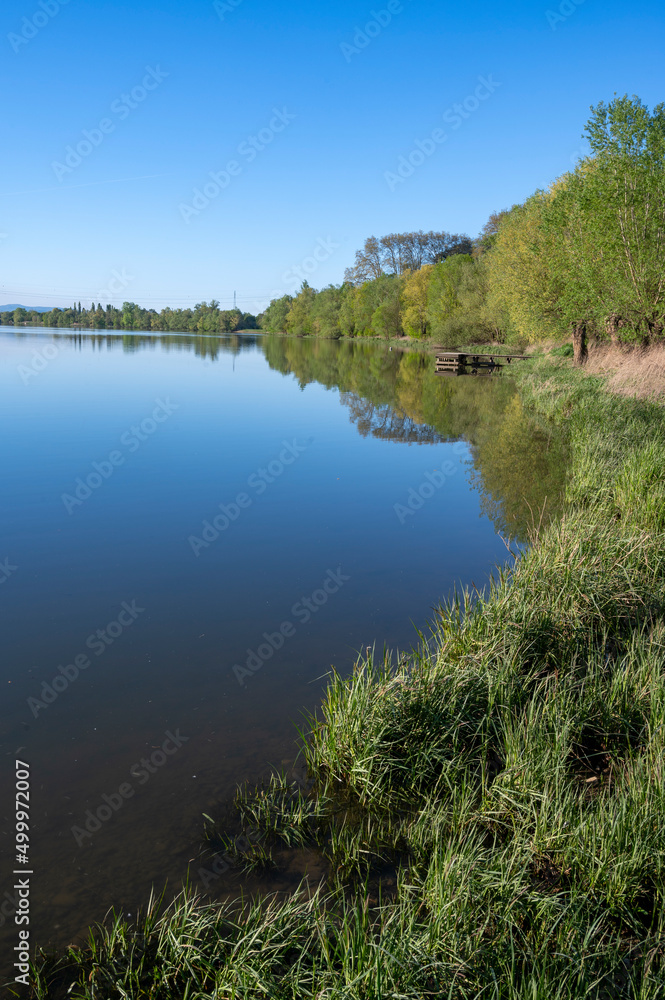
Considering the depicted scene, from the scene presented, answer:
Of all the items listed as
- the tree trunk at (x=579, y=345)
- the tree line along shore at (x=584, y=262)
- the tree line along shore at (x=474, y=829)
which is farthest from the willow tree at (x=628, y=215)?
the tree line along shore at (x=474, y=829)

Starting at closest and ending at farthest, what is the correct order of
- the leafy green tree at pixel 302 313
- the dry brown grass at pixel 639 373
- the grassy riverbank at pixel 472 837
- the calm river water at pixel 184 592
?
the grassy riverbank at pixel 472 837 < the calm river water at pixel 184 592 < the dry brown grass at pixel 639 373 < the leafy green tree at pixel 302 313

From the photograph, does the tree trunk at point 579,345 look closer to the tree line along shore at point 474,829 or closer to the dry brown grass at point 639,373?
the dry brown grass at point 639,373

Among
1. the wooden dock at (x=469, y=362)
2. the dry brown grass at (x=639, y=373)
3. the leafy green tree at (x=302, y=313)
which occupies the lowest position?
the dry brown grass at (x=639, y=373)

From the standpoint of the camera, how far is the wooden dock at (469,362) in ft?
141

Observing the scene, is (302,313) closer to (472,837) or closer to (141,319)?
(141,319)

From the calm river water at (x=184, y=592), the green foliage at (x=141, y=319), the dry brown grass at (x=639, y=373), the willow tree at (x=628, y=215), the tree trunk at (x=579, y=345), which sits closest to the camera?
the calm river water at (x=184, y=592)

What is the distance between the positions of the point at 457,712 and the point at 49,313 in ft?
529

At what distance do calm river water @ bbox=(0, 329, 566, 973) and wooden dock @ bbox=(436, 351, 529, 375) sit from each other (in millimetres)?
24539

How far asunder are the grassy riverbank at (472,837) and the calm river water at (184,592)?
461 mm

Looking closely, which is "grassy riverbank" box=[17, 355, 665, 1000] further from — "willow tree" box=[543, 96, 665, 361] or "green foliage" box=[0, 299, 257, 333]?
"green foliage" box=[0, 299, 257, 333]

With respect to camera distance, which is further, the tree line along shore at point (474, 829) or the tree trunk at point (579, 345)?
the tree trunk at point (579, 345)

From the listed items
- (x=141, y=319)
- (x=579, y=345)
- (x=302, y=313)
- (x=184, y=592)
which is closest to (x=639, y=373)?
(x=579, y=345)

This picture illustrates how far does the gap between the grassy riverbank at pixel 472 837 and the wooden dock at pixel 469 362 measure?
121 ft

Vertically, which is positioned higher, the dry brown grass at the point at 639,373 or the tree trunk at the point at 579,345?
the tree trunk at the point at 579,345
